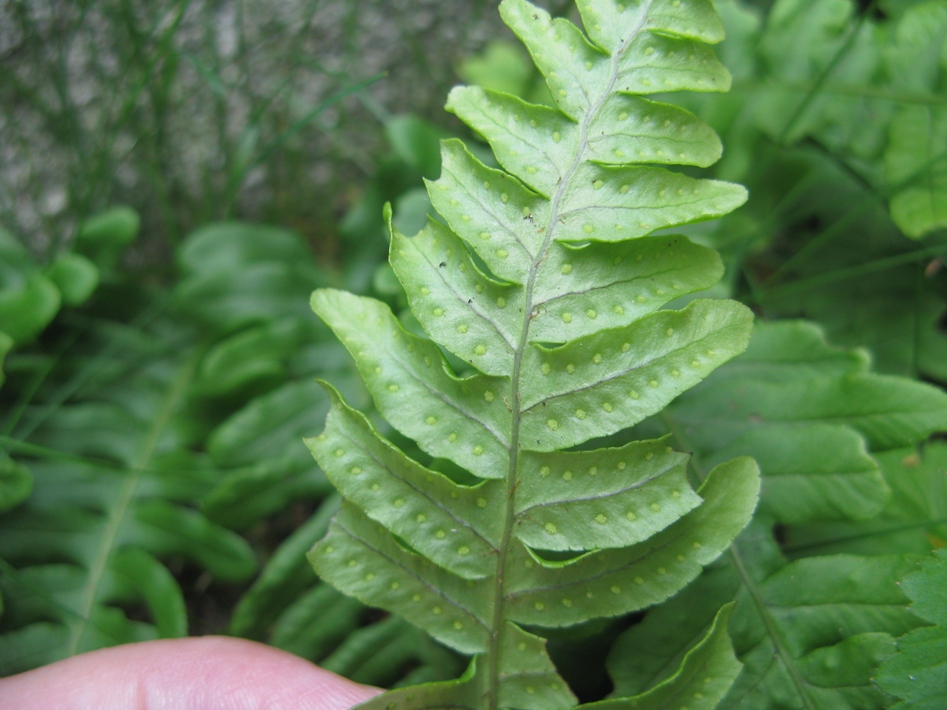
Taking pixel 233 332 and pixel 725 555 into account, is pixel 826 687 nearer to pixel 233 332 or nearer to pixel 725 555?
pixel 725 555

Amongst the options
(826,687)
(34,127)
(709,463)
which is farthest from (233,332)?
(826,687)

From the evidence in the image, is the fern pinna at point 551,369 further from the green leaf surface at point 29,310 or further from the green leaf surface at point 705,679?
the green leaf surface at point 29,310

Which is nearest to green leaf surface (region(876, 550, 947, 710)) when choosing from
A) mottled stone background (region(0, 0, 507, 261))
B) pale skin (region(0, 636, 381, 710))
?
pale skin (region(0, 636, 381, 710))

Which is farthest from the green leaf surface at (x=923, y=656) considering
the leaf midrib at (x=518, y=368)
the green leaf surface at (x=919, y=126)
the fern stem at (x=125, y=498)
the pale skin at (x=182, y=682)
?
the fern stem at (x=125, y=498)

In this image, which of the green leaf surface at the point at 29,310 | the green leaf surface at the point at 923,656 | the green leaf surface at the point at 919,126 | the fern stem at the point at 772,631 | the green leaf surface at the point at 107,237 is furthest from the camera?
the green leaf surface at the point at 107,237

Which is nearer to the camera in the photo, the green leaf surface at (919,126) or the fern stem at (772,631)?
the fern stem at (772,631)

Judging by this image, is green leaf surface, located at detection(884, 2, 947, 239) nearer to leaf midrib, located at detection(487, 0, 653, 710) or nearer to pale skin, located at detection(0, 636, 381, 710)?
leaf midrib, located at detection(487, 0, 653, 710)

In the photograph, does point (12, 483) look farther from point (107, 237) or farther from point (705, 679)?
point (705, 679)
